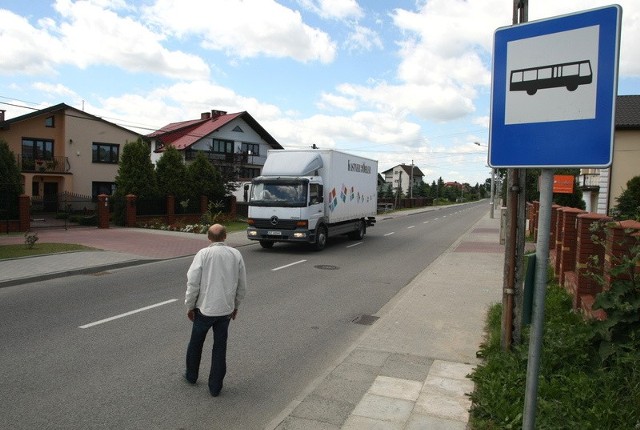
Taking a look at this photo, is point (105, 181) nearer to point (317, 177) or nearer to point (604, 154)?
point (317, 177)

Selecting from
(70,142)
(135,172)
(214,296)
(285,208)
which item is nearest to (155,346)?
(214,296)

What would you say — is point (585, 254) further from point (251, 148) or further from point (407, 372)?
point (251, 148)

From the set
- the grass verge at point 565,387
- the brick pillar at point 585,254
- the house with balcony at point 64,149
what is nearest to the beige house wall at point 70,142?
the house with balcony at point 64,149

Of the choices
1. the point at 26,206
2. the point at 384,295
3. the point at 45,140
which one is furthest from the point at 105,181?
the point at 384,295

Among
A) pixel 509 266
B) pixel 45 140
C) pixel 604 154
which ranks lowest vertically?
pixel 509 266

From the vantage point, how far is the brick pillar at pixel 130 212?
25812 millimetres

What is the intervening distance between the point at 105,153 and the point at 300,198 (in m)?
27.7

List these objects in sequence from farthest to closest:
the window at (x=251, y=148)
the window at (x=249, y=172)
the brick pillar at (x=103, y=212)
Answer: the window at (x=251, y=148) → the window at (x=249, y=172) → the brick pillar at (x=103, y=212)

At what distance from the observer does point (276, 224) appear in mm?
16531

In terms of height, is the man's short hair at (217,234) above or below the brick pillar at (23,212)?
above

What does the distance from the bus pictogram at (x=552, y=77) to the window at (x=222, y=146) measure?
48.5 m

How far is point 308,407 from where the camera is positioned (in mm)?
4609

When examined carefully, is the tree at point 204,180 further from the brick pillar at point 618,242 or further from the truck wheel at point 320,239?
the brick pillar at point 618,242

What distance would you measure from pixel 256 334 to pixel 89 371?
231 cm
